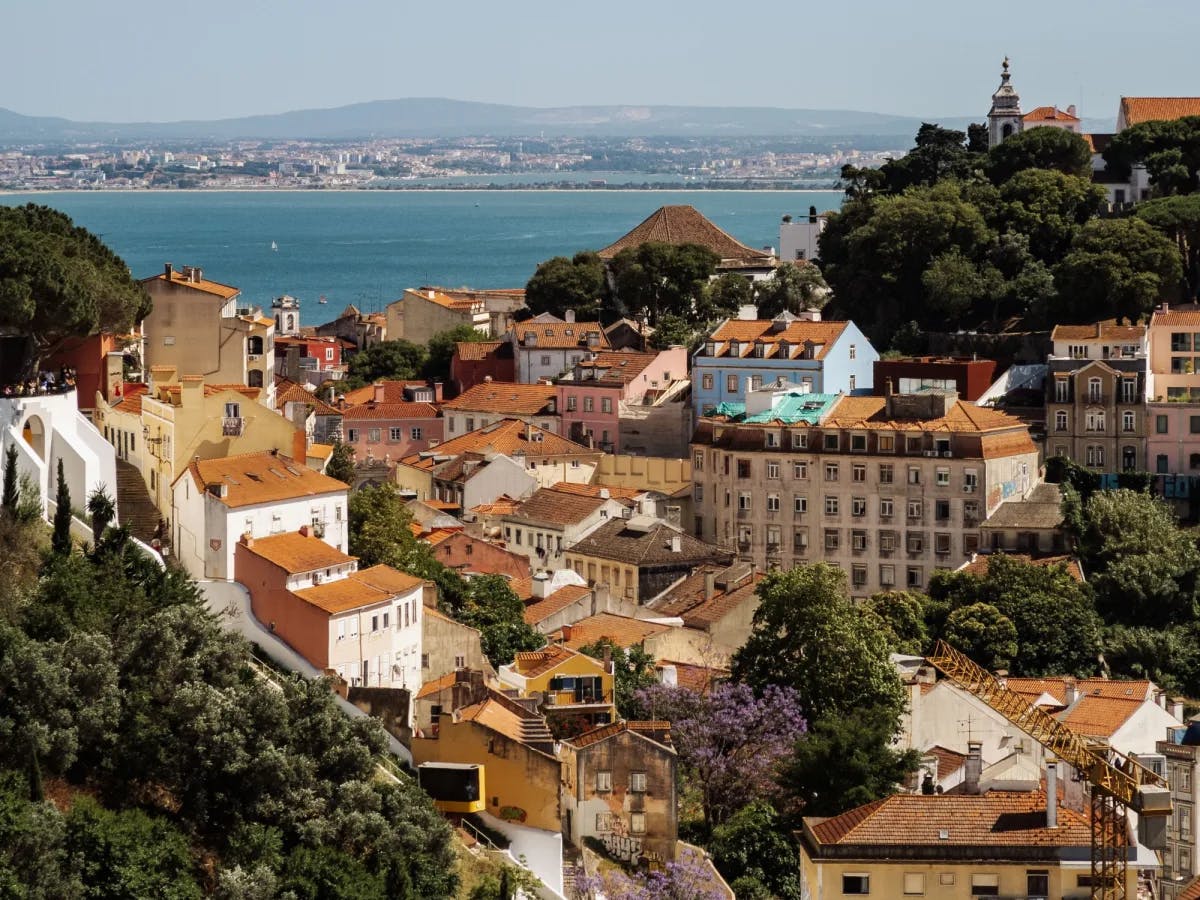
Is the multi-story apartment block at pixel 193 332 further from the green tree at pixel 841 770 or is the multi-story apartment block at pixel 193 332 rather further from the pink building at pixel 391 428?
the green tree at pixel 841 770

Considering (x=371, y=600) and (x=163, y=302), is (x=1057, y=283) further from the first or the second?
(x=371, y=600)

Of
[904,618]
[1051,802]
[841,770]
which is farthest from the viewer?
[904,618]

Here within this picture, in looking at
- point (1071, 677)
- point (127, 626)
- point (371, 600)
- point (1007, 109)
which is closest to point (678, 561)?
point (1071, 677)

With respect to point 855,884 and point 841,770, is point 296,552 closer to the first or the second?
point 841,770

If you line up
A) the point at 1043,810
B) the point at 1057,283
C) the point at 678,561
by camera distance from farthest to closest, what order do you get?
the point at 1057,283 → the point at 678,561 → the point at 1043,810

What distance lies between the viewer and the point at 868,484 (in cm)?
6059

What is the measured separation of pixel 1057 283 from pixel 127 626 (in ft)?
130

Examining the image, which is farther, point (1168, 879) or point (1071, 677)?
point (1071, 677)

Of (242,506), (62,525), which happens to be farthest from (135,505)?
(62,525)

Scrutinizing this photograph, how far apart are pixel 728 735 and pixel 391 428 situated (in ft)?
100

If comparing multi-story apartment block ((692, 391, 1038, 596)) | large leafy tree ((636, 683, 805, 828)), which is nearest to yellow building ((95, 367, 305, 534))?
large leafy tree ((636, 683, 805, 828))

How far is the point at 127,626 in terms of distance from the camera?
37.1 metres

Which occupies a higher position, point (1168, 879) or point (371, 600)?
point (371, 600)

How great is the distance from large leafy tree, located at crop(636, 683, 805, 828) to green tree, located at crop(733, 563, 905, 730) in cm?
96
